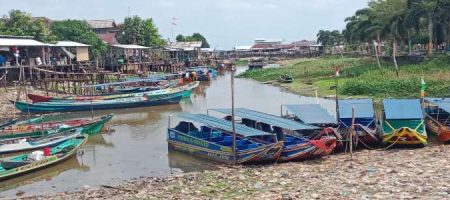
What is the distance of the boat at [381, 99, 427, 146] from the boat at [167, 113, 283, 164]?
178 inches

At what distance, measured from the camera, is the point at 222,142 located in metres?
19.9

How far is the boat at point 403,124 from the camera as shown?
63.4ft

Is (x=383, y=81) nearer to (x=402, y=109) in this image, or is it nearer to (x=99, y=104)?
(x=402, y=109)

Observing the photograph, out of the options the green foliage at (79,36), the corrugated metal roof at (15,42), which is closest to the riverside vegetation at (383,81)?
the green foliage at (79,36)

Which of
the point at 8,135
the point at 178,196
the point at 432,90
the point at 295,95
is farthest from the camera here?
the point at 295,95

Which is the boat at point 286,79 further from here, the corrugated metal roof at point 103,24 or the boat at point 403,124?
the boat at point 403,124

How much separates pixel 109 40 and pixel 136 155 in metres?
52.9

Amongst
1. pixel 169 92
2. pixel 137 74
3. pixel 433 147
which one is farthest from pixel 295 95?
pixel 433 147

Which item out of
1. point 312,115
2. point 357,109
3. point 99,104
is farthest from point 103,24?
point 357,109

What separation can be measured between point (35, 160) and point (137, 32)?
54.9m

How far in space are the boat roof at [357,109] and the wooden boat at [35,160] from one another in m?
10.9

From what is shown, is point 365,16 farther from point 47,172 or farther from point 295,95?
point 47,172

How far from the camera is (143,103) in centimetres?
3853

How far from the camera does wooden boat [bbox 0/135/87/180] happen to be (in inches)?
711
